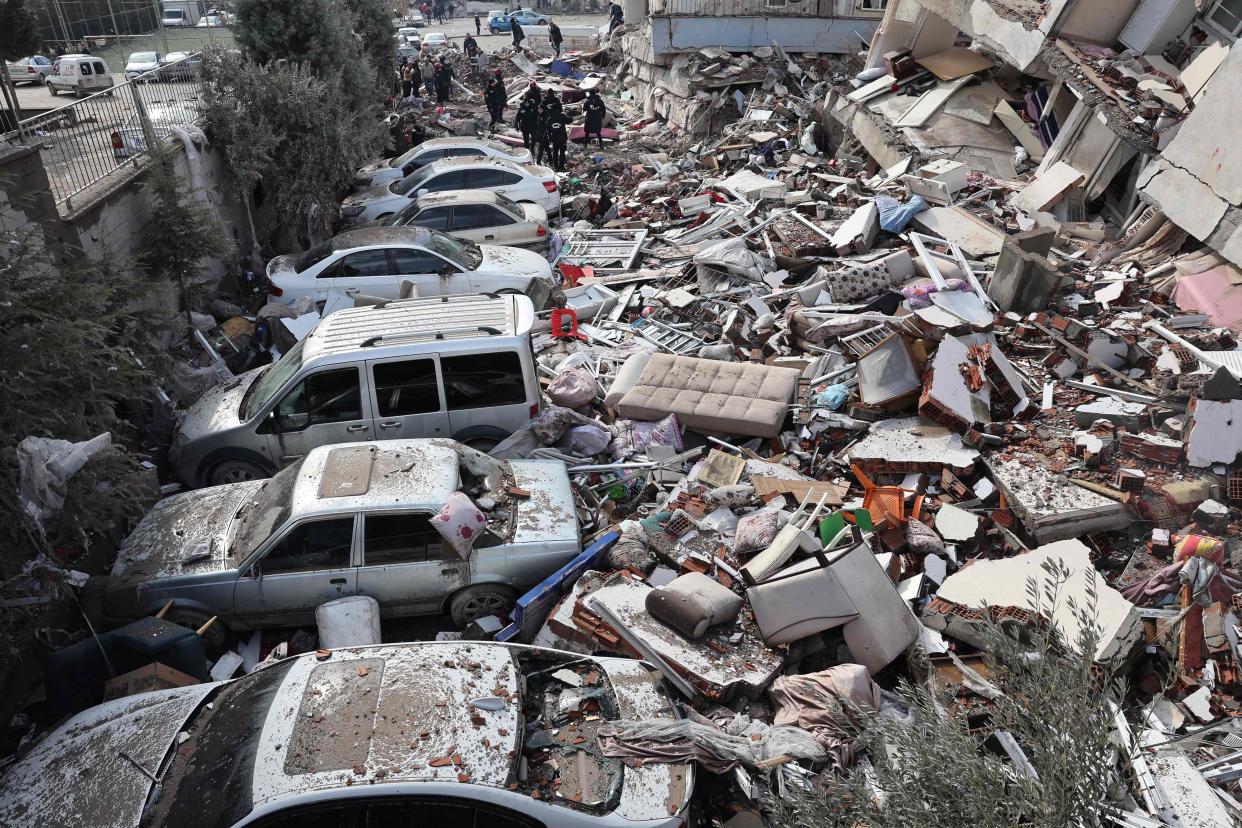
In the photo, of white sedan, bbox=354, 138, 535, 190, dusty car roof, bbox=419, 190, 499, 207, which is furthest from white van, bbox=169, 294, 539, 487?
white sedan, bbox=354, 138, 535, 190

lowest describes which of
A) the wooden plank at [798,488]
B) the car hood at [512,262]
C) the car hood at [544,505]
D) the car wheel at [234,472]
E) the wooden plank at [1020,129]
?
the car wheel at [234,472]

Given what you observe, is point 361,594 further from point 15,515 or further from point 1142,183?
point 1142,183

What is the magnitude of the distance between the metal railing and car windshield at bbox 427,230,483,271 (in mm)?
4045

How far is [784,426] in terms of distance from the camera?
8461 millimetres

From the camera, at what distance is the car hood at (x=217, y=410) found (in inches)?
311

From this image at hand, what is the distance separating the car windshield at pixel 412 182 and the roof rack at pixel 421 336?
7.88 m

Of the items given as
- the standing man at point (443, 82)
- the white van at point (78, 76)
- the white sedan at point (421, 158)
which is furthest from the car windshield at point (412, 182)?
the standing man at point (443, 82)

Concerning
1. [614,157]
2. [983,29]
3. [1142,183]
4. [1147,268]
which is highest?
[983,29]

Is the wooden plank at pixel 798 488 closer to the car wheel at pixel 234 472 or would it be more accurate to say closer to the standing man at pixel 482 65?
the car wheel at pixel 234 472

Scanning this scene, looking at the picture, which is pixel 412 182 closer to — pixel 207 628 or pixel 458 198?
pixel 458 198

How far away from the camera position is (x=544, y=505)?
6.76 m

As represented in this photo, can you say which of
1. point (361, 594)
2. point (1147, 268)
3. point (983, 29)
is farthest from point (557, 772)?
point (983, 29)

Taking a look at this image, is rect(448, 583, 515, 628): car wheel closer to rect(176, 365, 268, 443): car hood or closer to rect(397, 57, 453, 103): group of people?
rect(176, 365, 268, 443): car hood

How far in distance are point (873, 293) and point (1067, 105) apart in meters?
6.62
